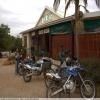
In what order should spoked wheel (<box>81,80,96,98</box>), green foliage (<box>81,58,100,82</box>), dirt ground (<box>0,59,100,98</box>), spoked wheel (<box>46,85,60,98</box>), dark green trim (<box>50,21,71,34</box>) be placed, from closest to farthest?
spoked wheel (<box>81,80,96,98</box>) → spoked wheel (<box>46,85,60,98</box>) → dirt ground (<box>0,59,100,98</box>) → green foliage (<box>81,58,100,82</box>) → dark green trim (<box>50,21,71,34</box>)

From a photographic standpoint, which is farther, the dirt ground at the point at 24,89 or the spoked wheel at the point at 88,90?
the dirt ground at the point at 24,89

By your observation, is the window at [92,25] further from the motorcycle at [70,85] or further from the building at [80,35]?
the motorcycle at [70,85]

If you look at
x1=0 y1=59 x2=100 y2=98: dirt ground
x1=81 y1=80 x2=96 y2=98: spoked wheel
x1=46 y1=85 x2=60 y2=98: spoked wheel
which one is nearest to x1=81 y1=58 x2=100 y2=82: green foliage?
x1=0 y1=59 x2=100 y2=98: dirt ground

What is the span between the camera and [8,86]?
1441 centimetres

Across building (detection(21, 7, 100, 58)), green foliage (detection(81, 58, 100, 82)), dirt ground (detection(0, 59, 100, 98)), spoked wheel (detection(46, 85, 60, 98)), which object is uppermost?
building (detection(21, 7, 100, 58))

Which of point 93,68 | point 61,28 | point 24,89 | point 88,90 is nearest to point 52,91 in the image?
point 88,90

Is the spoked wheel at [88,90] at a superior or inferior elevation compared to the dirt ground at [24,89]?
superior

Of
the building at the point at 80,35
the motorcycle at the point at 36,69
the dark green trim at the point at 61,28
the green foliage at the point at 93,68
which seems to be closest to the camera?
the green foliage at the point at 93,68

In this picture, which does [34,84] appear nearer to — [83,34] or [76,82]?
[76,82]

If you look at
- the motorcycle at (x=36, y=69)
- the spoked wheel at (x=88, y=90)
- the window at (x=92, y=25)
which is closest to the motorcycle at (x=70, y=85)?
the spoked wheel at (x=88, y=90)

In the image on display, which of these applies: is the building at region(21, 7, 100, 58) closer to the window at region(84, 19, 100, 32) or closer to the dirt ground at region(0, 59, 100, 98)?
the window at region(84, 19, 100, 32)

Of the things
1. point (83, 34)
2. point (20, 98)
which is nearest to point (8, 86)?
point (20, 98)

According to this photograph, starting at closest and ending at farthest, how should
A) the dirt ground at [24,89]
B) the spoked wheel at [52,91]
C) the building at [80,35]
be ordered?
the spoked wheel at [52,91], the dirt ground at [24,89], the building at [80,35]

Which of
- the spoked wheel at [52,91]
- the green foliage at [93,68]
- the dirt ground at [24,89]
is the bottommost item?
the dirt ground at [24,89]
